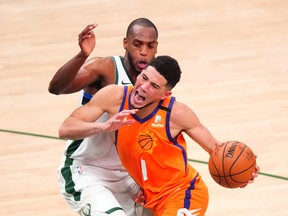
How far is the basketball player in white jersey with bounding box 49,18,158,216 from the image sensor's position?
765cm

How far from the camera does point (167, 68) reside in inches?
291

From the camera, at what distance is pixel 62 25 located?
46.9ft

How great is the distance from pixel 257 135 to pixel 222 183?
3436 mm

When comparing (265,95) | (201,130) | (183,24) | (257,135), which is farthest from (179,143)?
(183,24)

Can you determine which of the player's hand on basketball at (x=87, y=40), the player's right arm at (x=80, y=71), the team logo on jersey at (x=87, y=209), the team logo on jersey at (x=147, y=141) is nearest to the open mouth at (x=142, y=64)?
the player's right arm at (x=80, y=71)

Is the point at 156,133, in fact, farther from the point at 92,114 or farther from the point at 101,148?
the point at 101,148

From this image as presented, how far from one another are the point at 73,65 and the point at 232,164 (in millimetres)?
1478

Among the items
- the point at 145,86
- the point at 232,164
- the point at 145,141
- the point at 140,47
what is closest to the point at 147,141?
the point at 145,141

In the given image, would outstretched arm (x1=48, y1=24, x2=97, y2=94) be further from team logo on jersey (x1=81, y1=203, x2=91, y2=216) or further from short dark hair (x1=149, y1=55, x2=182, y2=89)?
team logo on jersey (x1=81, y1=203, x2=91, y2=216)

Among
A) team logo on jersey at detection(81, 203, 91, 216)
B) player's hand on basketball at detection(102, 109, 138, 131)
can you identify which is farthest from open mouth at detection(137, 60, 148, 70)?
team logo on jersey at detection(81, 203, 91, 216)

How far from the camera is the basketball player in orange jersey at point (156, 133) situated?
7336mm

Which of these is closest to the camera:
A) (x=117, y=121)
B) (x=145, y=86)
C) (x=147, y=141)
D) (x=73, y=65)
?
(x=117, y=121)

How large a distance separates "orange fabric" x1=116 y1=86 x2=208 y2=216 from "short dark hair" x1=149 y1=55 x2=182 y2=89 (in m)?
0.19

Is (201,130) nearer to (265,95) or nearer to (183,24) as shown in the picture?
(265,95)
